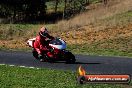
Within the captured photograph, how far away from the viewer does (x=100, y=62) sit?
21.7 meters

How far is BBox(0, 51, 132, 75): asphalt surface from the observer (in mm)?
19131

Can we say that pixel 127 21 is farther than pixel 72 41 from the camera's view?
Yes

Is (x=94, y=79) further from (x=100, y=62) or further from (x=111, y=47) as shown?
(x=111, y=47)

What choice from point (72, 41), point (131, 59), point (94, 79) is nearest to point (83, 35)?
point (72, 41)

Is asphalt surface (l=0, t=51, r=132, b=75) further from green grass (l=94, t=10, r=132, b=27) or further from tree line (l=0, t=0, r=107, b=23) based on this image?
tree line (l=0, t=0, r=107, b=23)

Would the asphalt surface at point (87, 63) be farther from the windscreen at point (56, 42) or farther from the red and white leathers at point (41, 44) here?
the windscreen at point (56, 42)

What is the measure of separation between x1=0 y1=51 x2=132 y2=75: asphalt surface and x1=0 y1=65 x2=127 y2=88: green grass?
1.77 metres

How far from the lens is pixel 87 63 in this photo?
21312 millimetres

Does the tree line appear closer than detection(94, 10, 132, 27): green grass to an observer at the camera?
No

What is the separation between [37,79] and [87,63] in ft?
19.5

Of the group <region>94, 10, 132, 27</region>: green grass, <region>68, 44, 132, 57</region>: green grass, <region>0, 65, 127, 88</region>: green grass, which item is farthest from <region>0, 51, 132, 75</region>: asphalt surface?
<region>94, 10, 132, 27</region>: green grass

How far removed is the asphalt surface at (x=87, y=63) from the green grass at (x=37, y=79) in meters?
1.77

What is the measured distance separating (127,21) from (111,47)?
28.5 feet

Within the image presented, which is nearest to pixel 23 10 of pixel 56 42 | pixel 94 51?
pixel 94 51
